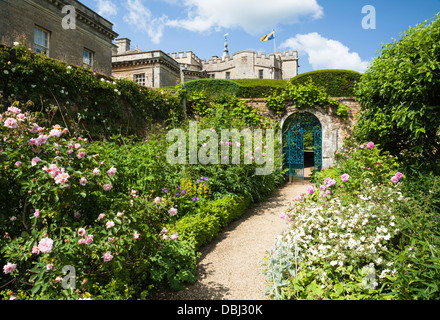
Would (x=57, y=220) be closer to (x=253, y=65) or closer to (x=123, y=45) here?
(x=123, y=45)

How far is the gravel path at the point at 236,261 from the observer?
302 centimetres

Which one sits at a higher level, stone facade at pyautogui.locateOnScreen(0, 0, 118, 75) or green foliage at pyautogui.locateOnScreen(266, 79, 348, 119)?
stone facade at pyautogui.locateOnScreen(0, 0, 118, 75)

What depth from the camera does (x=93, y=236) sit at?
7.04 feet

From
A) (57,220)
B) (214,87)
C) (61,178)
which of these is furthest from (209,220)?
(214,87)

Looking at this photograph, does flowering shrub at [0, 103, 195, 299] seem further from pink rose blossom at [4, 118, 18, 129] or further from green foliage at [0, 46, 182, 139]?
green foliage at [0, 46, 182, 139]

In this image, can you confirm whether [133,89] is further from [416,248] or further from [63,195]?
[416,248]

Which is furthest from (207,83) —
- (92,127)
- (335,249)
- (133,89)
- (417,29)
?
(335,249)

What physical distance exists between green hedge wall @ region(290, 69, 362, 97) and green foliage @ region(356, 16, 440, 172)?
17.1 feet

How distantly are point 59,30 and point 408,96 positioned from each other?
1402cm

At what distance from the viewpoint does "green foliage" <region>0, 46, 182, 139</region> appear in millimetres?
5316

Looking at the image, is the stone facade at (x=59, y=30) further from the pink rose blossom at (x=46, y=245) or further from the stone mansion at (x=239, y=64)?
the stone mansion at (x=239, y=64)

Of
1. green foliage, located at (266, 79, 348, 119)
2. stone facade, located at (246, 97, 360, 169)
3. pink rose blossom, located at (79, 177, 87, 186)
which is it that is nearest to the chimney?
green foliage, located at (266, 79, 348, 119)

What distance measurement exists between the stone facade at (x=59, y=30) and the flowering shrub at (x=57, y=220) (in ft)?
23.0

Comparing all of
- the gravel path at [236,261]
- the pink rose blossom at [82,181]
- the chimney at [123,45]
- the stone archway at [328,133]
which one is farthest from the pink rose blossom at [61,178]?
the chimney at [123,45]
